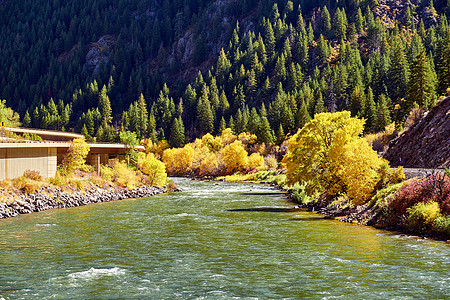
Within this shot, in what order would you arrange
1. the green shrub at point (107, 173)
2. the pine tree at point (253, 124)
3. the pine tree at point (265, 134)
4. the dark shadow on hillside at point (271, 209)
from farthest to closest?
the pine tree at point (253, 124) → the pine tree at point (265, 134) → the green shrub at point (107, 173) → the dark shadow on hillside at point (271, 209)

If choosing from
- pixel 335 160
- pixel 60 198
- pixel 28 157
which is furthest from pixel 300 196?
pixel 28 157

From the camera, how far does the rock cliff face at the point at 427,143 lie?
6115 cm

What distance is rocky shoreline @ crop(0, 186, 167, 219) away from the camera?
171ft

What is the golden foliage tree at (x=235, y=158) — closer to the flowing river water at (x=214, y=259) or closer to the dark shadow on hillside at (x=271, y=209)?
the dark shadow on hillside at (x=271, y=209)

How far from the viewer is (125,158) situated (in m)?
96.9

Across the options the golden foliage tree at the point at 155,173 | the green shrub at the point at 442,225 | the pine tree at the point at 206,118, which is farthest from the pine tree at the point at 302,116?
the green shrub at the point at 442,225

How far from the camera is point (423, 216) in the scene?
37.1 m

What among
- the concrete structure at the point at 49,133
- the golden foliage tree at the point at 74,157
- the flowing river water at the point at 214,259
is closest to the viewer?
the flowing river water at the point at 214,259

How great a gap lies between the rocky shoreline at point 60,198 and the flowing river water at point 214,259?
12.4ft

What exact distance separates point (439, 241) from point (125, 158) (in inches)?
2897

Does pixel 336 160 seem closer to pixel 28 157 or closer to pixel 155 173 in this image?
pixel 28 157

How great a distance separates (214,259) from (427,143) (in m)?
47.9

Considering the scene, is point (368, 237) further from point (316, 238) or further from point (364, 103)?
point (364, 103)

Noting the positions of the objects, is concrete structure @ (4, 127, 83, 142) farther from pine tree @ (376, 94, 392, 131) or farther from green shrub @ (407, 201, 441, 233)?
green shrub @ (407, 201, 441, 233)
